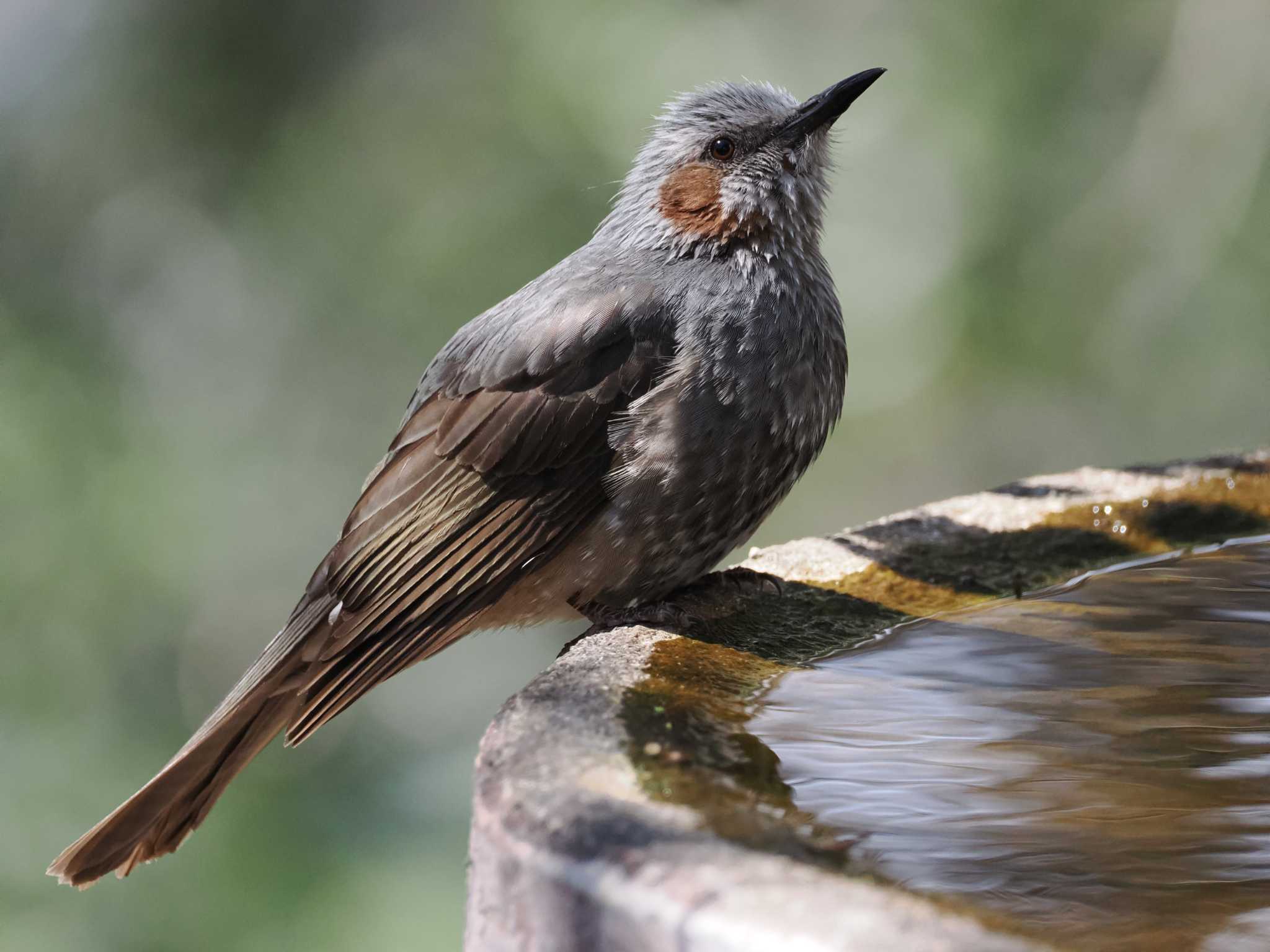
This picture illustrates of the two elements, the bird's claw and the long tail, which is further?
the bird's claw

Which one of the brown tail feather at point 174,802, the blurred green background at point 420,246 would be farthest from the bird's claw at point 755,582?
the blurred green background at point 420,246

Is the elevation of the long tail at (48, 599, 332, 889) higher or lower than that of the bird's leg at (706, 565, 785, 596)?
lower

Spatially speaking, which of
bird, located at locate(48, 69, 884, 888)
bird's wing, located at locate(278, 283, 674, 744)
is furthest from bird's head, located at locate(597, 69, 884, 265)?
bird's wing, located at locate(278, 283, 674, 744)

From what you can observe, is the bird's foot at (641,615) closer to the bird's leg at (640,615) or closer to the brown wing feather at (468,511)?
the bird's leg at (640,615)

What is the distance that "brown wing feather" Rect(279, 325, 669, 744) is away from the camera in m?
2.86

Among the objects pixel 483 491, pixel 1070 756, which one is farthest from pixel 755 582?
pixel 1070 756

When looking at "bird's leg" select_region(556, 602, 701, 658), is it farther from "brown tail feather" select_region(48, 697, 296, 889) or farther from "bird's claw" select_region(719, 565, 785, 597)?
"brown tail feather" select_region(48, 697, 296, 889)

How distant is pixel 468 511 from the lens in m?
2.97

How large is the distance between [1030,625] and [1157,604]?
0.30 metres

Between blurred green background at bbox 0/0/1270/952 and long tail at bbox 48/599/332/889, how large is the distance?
3384mm

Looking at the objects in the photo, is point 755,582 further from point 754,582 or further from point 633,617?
point 633,617

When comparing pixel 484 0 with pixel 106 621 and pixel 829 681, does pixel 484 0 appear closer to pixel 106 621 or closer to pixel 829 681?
pixel 106 621

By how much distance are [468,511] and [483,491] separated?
55mm

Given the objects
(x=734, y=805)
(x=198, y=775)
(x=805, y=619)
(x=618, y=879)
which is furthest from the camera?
(x=198, y=775)
